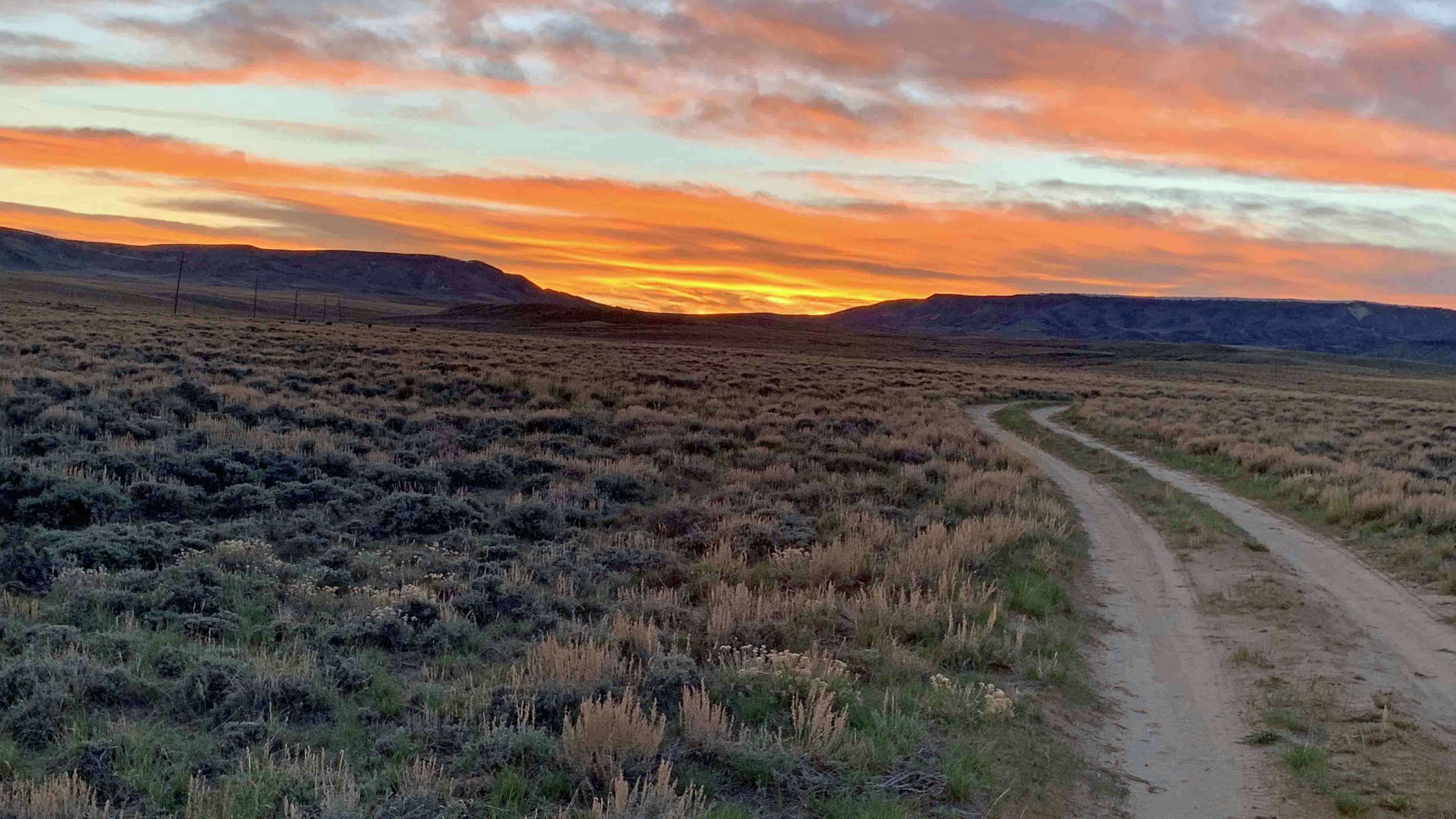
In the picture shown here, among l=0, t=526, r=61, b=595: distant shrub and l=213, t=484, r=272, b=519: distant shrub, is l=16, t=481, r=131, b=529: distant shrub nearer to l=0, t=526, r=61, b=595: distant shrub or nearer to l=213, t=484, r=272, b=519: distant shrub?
l=213, t=484, r=272, b=519: distant shrub

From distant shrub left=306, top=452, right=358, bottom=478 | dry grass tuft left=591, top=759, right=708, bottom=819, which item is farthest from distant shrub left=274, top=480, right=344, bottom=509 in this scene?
dry grass tuft left=591, top=759, right=708, bottom=819

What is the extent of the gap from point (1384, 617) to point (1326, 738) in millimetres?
4113

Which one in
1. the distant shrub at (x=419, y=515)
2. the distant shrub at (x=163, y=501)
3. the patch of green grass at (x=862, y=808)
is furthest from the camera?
the distant shrub at (x=419, y=515)

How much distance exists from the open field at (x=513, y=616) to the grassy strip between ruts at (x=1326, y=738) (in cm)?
126

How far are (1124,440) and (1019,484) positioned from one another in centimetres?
1250

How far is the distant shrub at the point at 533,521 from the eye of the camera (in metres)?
12.8

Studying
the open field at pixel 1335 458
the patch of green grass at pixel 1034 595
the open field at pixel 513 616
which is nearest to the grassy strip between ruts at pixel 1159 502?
the open field at pixel 1335 458

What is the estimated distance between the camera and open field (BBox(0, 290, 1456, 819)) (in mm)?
5301

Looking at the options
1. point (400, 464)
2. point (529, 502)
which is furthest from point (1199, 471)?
point (400, 464)

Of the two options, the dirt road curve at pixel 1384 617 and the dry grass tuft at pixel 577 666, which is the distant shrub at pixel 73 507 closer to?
the dry grass tuft at pixel 577 666

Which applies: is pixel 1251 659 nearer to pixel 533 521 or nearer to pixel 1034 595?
pixel 1034 595

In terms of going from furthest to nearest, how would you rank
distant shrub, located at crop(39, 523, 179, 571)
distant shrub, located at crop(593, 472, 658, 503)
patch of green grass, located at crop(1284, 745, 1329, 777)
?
distant shrub, located at crop(593, 472, 658, 503) → distant shrub, located at crop(39, 523, 179, 571) → patch of green grass, located at crop(1284, 745, 1329, 777)

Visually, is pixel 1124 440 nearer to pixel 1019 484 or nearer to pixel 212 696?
pixel 1019 484

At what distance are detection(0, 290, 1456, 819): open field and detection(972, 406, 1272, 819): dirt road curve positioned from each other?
0.31 metres
